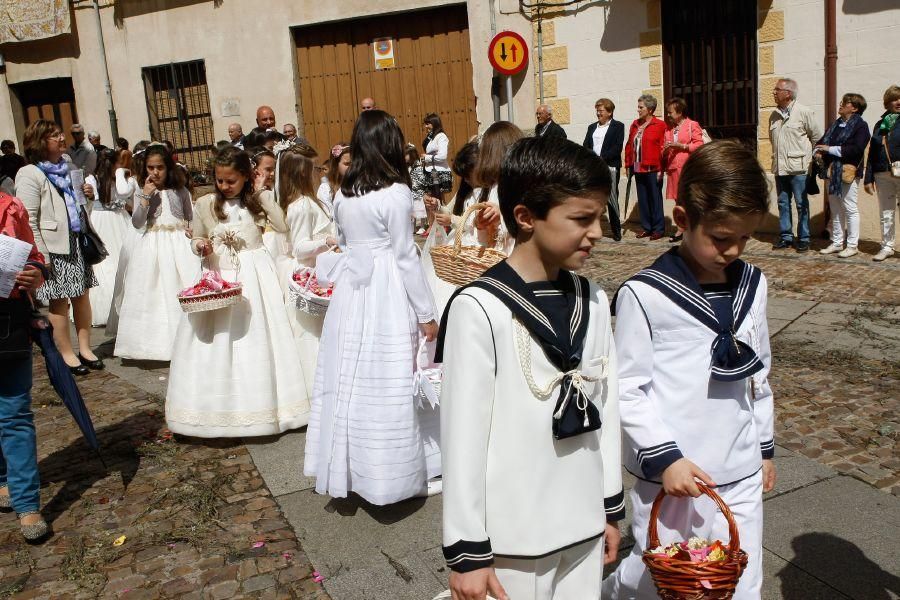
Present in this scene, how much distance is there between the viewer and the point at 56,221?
21.7 ft

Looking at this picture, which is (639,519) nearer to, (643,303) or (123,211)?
(643,303)

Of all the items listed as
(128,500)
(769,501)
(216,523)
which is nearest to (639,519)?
(769,501)

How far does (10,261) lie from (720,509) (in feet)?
11.6

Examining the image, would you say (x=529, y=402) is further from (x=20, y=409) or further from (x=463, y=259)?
(x=20, y=409)

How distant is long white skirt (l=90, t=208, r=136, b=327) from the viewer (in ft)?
29.8

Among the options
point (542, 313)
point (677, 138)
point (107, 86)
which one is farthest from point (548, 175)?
point (107, 86)

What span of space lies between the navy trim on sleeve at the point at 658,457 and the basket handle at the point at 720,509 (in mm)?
64

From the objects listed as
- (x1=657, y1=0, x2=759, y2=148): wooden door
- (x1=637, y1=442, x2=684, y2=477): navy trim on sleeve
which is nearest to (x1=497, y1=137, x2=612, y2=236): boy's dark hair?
(x1=637, y1=442, x2=684, y2=477): navy trim on sleeve

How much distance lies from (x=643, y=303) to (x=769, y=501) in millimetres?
2044

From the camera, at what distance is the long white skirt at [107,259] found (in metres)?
9.07

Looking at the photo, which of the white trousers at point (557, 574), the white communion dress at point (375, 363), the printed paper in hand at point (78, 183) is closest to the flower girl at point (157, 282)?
the printed paper in hand at point (78, 183)

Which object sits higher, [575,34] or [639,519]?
[575,34]

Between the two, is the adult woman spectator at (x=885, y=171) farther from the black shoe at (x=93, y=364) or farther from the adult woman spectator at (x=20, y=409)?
the adult woman spectator at (x=20, y=409)

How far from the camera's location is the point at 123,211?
31.8 ft
